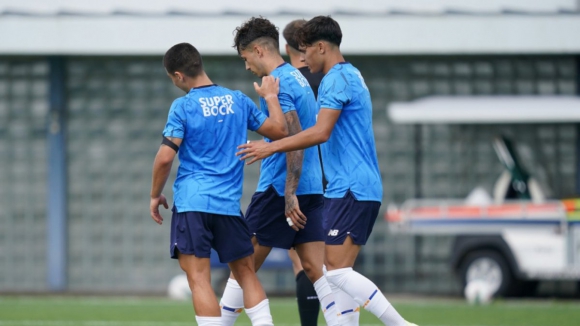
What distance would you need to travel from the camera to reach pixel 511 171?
1395cm

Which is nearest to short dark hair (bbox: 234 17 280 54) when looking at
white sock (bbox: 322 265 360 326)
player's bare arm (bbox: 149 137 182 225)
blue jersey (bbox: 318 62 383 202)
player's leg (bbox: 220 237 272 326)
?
blue jersey (bbox: 318 62 383 202)

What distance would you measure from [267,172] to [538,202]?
7.26 metres

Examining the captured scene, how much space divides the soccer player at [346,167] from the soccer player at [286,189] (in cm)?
21

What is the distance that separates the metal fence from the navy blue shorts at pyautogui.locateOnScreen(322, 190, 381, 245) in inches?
329

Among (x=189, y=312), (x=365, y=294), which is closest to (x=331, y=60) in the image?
(x=365, y=294)

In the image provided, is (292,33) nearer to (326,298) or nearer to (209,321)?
(326,298)

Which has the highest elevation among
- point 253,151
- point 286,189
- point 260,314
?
point 253,151

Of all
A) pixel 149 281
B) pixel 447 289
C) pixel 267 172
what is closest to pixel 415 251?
pixel 447 289

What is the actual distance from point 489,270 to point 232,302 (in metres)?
6.81

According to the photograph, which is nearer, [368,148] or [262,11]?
[368,148]

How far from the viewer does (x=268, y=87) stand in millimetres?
6680

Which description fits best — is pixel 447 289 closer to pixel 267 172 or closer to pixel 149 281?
pixel 149 281

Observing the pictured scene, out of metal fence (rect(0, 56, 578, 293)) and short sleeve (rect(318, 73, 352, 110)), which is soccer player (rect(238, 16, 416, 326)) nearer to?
short sleeve (rect(318, 73, 352, 110))

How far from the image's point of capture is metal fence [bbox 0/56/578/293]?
1519 centimetres
